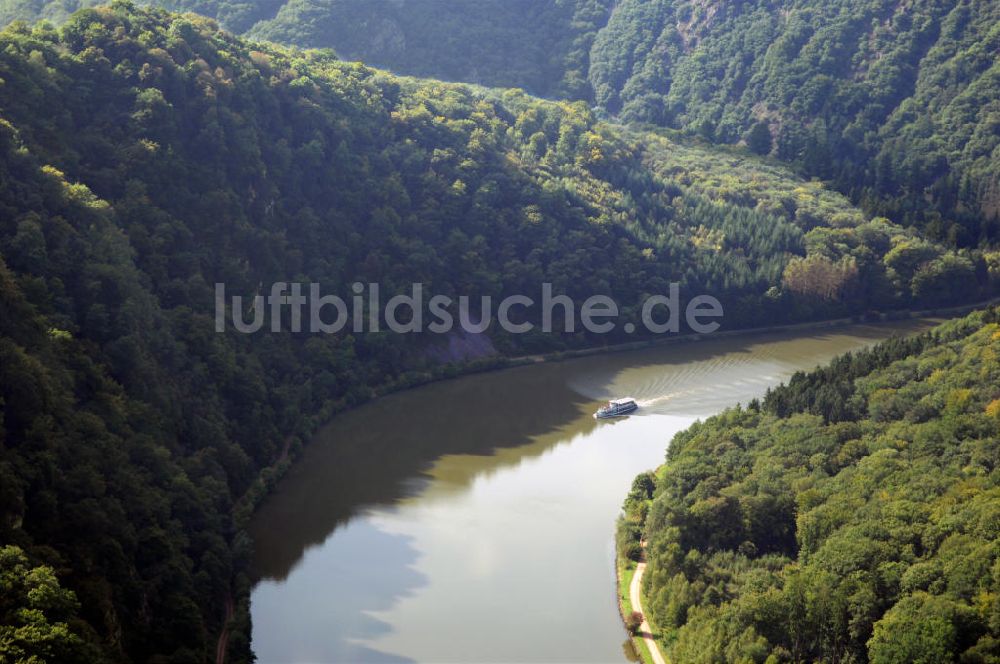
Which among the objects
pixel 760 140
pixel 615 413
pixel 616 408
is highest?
pixel 760 140

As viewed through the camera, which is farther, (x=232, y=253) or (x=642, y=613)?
(x=232, y=253)

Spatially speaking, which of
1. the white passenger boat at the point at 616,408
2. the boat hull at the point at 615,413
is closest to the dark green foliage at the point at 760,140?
the white passenger boat at the point at 616,408

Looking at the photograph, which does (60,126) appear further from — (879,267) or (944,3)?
(944,3)

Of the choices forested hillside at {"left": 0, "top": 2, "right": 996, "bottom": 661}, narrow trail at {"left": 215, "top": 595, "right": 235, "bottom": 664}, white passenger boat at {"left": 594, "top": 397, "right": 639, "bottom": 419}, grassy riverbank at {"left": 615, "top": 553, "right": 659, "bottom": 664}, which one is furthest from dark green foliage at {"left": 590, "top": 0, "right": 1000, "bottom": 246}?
narrow trail at {"left": 215, "top": 595, "right": 235, "bottom": 664}

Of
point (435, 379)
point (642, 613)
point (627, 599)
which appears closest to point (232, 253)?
point (435, 379)

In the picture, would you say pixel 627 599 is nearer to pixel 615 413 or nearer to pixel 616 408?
pixel 615 413

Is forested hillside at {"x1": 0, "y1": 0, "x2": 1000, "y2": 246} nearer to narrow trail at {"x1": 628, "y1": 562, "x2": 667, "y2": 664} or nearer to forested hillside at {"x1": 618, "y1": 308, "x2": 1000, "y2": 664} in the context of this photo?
forested hillside at {"x1": 618, "y1": 308, "x2": 1000, "y2": 664}

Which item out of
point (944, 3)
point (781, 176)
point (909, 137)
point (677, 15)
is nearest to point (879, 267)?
point (781, 176)
